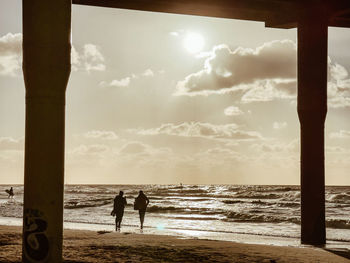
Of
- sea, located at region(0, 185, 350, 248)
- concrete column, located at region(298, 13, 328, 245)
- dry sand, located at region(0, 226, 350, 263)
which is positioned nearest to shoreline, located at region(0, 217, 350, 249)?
sea, located at region(0, 185, 350, 248)

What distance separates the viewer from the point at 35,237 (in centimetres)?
946

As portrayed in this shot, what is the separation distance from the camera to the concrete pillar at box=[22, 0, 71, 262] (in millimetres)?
9266

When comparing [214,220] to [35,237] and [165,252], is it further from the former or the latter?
[35,237]

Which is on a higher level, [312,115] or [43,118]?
[312,115]

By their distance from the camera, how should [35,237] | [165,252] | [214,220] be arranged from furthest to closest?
[214,220] < [165,252] < [35,237]

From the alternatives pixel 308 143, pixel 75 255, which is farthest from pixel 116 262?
pixel 308 143

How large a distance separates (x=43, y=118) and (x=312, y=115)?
10.1 meters

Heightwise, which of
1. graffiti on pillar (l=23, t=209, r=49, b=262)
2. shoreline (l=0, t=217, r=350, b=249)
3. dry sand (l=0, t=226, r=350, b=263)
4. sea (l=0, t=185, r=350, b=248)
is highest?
graffiti on pillar (l=23, t=209, r=49, b=262)

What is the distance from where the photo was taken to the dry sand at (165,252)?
12602mm

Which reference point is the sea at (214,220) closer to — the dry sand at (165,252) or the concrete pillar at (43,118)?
the dry sand at (165,252)

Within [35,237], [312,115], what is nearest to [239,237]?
[312,115]

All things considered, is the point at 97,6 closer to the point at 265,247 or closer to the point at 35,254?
the point at 265,247

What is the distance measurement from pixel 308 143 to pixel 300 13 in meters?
4.22

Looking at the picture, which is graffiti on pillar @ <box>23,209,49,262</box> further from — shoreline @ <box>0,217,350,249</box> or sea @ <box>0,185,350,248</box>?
sea @ <box>0,185,350,248</box>
